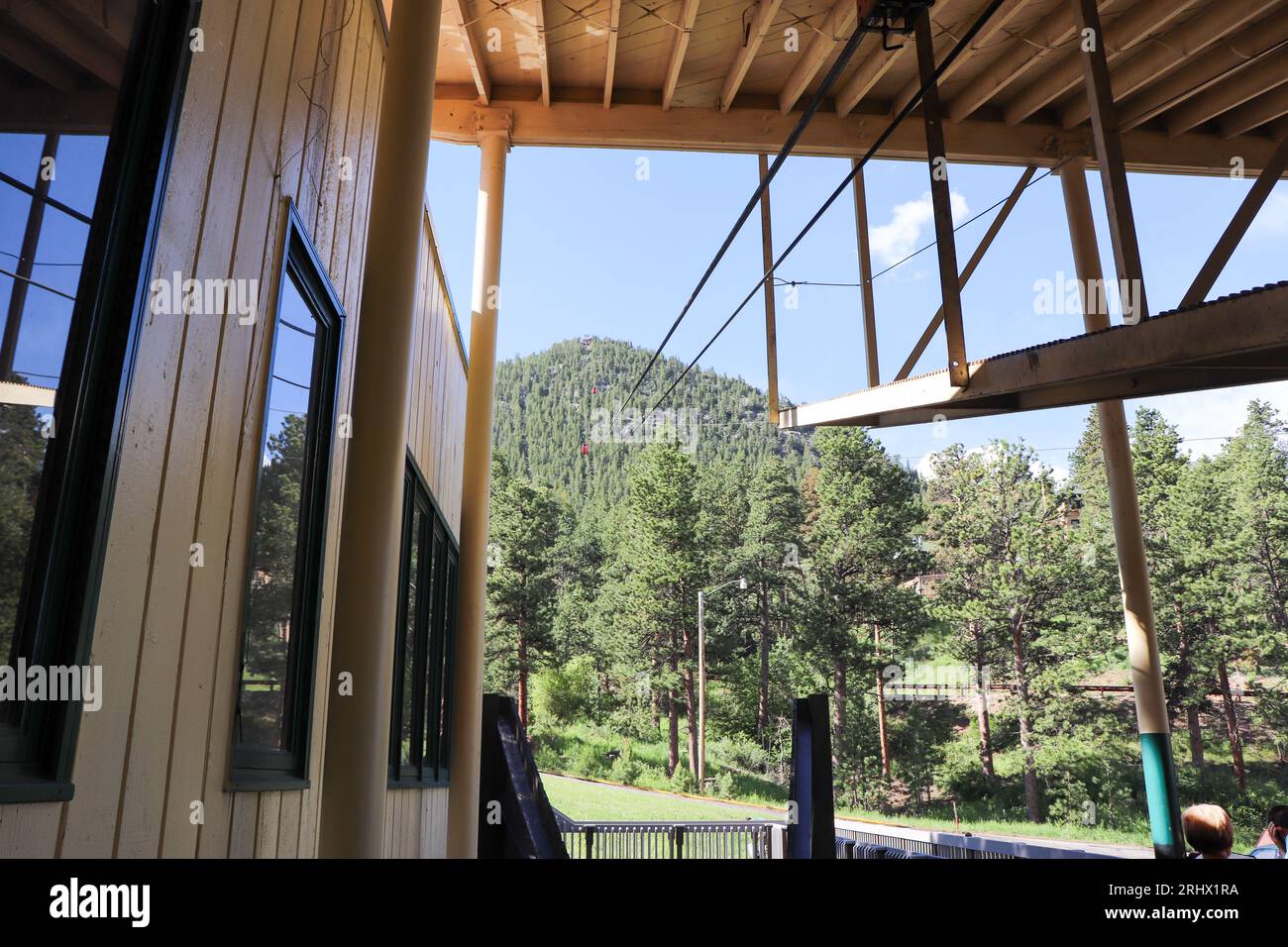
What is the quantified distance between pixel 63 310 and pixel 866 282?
6656mm

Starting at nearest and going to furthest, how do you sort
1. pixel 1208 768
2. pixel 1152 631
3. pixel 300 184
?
pixel 300 184 → pixel 1152 631 → pixel 1208 768

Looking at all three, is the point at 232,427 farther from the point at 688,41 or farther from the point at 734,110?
the point at 734,110

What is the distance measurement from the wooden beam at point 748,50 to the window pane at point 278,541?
4480 millimetres

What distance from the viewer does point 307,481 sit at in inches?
110

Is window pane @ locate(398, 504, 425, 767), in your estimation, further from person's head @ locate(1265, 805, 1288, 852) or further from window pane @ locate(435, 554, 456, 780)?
person's head @ locate(1265, 805, 1288, 852)

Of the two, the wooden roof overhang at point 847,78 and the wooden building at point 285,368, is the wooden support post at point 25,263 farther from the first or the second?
the wooden roof overhang at point 847,78

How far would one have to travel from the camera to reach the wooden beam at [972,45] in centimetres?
617

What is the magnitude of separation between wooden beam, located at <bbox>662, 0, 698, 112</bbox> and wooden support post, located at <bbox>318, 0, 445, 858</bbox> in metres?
3.31

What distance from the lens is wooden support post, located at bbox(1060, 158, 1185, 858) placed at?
667 cm

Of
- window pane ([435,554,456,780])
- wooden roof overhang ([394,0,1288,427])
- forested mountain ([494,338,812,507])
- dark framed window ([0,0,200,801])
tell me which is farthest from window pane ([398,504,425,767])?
forested mountain ([494,338,812,507])

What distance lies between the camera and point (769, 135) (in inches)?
285
